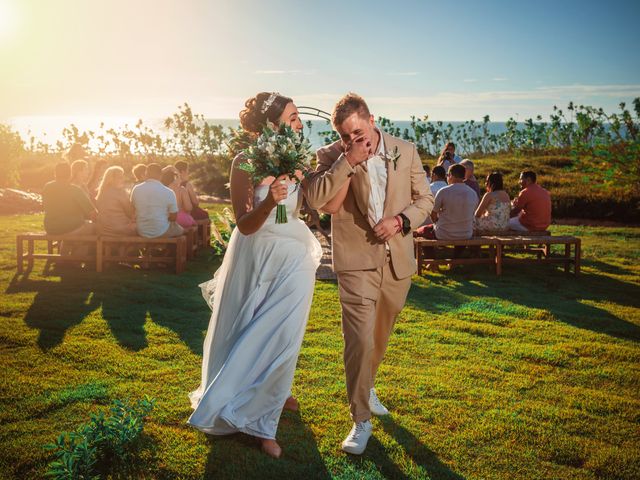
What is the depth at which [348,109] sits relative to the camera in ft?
11.5

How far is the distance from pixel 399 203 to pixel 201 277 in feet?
20.3

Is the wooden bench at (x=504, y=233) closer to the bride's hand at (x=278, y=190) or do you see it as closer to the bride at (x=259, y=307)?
the bride at (x=259, y=307)

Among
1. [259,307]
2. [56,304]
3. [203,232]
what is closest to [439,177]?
[203,232]

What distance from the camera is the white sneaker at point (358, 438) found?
3.77 metres

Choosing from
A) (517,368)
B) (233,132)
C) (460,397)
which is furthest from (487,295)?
(233,132)

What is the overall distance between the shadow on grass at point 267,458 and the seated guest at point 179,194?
692 centimetres

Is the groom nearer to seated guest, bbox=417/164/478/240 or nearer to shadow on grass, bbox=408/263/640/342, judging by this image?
shadow on grass, bbox=408/263/640/342

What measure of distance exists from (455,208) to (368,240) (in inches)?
239

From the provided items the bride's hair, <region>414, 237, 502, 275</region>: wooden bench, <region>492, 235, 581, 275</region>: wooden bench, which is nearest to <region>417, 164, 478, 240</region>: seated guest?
<region>414, 237, 502, 275</region>: wooden bench

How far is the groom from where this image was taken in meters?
3.79

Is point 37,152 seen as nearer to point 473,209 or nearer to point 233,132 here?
point 473,209

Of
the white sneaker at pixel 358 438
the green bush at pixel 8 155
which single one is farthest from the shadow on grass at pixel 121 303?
the green bush at pixel 8 155

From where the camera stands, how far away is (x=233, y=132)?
4059 millimetres

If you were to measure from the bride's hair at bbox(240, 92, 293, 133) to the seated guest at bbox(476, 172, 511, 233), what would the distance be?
7.13m
